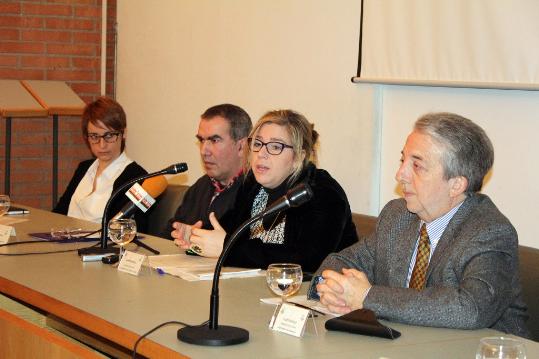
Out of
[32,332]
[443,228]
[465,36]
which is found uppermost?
[465,36]

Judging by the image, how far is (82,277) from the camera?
2998 millimetres

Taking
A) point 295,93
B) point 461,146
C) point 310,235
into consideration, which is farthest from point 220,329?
point 295,93

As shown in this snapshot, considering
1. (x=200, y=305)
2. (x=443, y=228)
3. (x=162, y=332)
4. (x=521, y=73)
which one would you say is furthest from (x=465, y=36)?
(x=162, y=332)

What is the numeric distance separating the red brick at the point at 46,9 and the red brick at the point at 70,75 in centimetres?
43

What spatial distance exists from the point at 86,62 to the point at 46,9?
0.49 meters

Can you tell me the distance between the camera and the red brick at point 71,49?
6.66 m

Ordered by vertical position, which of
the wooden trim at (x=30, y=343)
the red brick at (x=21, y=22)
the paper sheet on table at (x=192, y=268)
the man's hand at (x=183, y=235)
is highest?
the red brick at (x=21, y=22)

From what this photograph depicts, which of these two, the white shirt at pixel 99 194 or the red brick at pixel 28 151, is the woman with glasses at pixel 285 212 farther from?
the red brick at pixel 28 151

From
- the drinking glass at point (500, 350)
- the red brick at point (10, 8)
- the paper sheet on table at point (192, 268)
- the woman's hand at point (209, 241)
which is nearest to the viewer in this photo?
the drinking glass at point (500, 350)

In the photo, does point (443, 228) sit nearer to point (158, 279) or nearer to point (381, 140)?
point (158, 279)

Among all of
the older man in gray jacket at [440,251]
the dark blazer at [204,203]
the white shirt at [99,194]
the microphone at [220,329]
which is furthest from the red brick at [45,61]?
the microphone at [220,329]

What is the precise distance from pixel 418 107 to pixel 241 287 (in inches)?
69.4

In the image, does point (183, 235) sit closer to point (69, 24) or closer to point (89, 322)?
point (89, 322)

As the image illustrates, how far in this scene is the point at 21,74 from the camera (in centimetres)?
652
